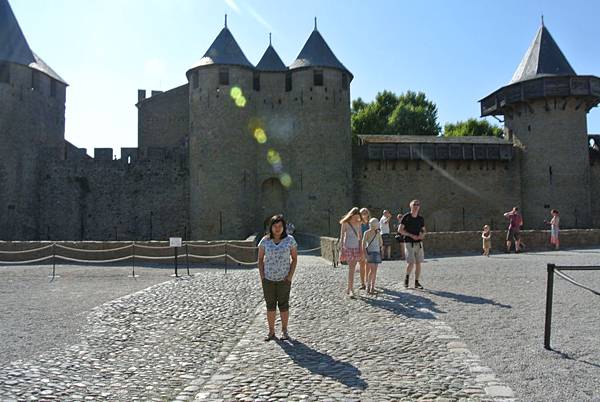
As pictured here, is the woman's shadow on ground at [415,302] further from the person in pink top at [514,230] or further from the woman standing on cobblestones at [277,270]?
the person in pink top at [514,230]

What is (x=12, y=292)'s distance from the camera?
365 inches

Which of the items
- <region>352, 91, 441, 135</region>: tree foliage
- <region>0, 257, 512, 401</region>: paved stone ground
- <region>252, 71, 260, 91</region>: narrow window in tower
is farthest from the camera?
<region>352, 91, 441, 135</region>: tree foliage

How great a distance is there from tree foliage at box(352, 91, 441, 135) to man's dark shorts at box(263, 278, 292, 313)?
122 ft

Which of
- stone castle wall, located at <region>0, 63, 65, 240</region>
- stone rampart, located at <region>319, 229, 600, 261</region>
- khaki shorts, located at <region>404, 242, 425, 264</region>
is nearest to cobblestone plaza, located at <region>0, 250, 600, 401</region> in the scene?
khaki shorts, located at <region>404, 242, 425, 264</region>

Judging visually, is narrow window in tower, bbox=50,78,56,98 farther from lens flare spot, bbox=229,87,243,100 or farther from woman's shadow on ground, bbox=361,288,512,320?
woman's shadow on ground, bbox=361,288,512,320

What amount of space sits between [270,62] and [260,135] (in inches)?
144

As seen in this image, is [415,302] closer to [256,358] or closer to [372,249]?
[372,249]

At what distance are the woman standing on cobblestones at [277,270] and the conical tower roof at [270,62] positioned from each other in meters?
20.4

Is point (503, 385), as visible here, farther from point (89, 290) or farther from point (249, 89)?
point (249, 89)

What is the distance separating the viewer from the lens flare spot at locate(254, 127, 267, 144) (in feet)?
81.3

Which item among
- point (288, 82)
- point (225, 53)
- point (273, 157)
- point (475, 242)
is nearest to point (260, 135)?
point (273, 157)

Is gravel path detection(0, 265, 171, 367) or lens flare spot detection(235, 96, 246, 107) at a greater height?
lens flare spot detection(235, 96, 246, 107)

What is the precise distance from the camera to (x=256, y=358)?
502 centimetres

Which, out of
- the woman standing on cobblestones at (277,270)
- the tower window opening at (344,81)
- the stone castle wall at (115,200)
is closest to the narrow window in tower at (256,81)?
the tower window opening at (344,81)
